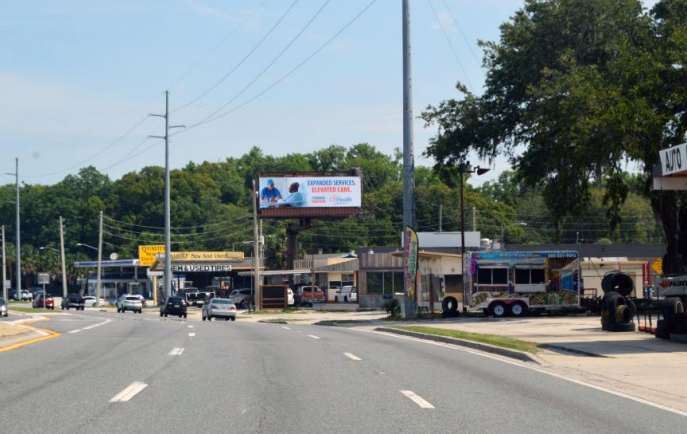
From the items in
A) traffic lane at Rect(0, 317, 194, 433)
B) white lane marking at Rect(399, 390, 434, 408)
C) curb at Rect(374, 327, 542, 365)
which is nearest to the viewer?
traffic lane at Rect(0, 317, 194, 433)

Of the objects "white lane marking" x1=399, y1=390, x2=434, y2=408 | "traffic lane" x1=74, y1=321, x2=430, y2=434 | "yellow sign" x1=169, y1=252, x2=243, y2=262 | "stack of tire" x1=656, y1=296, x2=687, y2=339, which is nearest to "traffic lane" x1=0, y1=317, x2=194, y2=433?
"traffic lane" x1=74, y1=321, x2=430, y2=434

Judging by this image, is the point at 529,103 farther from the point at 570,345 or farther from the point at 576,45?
the point at 570,345

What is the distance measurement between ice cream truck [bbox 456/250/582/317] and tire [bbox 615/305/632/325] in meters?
15.3

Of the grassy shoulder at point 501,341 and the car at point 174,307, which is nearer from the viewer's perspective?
the grassy shoulder at point 501,341

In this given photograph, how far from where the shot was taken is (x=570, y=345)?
23.9 metres

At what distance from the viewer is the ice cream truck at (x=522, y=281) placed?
1753 inches

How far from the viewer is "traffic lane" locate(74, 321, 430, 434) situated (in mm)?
11133

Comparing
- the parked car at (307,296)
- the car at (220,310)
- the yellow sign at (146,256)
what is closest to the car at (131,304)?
the parked car at (307,296)

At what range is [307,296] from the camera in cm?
8050

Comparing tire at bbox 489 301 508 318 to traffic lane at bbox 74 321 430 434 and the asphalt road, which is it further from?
traffic lane at bbox 74 321 430 434

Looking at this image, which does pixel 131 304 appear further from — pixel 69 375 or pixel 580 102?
pixel 69 375

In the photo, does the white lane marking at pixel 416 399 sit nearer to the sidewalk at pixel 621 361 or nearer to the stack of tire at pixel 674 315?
the sidewalk at pixel 621 361

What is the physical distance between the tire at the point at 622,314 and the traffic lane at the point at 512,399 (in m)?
9.12

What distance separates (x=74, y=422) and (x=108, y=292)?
113800mm
